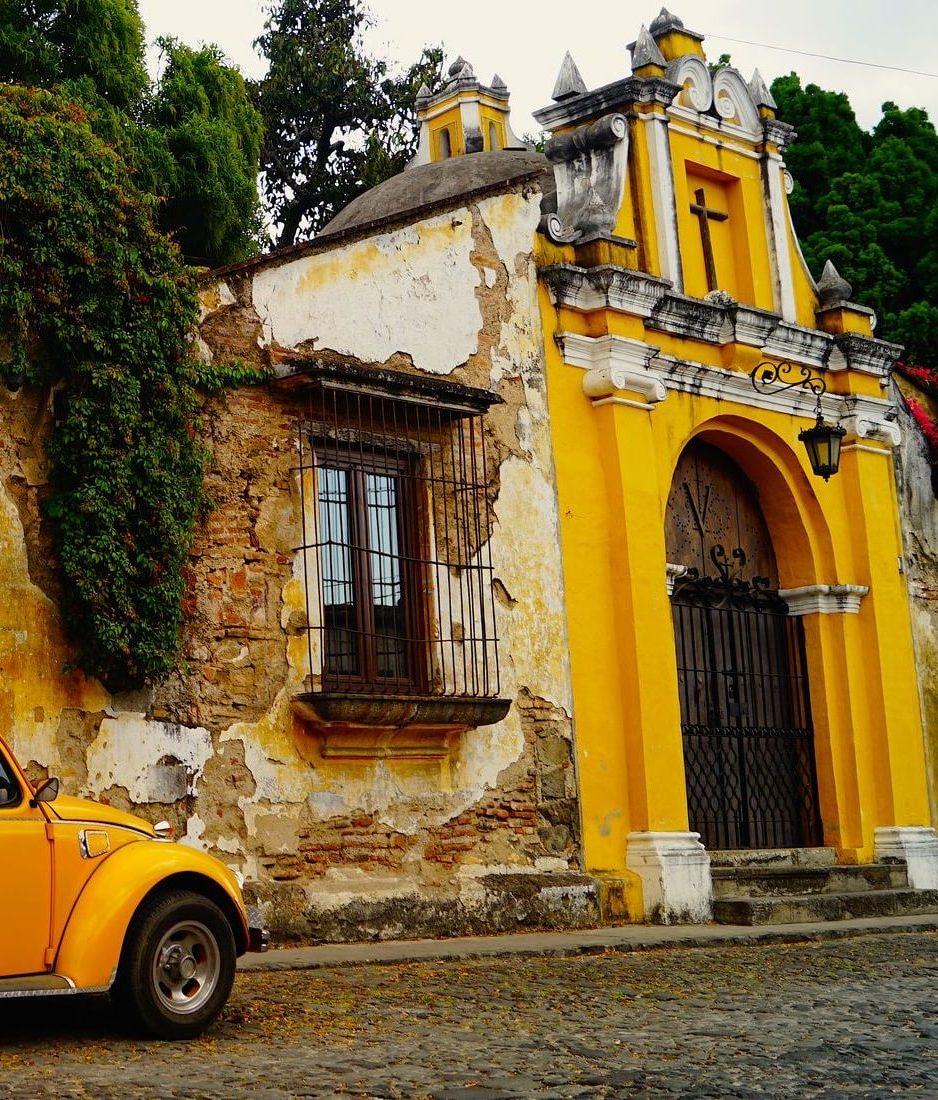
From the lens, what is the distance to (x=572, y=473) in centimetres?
1359

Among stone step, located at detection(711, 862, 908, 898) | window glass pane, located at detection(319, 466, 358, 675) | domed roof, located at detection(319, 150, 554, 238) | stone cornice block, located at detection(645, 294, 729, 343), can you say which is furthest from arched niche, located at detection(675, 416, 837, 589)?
window glass pane, located at detection(319, 466, 358, 675)

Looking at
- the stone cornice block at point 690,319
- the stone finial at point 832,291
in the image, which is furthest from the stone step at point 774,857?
the stone finial at point 832,291

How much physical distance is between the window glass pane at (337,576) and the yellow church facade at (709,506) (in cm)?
216

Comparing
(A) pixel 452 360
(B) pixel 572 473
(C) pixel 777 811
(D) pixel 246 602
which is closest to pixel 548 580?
(B) pixel 572 473

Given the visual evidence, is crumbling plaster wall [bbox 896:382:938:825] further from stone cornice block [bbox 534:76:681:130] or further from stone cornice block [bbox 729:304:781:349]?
stone cornice block [bbox 534:76:681:130]

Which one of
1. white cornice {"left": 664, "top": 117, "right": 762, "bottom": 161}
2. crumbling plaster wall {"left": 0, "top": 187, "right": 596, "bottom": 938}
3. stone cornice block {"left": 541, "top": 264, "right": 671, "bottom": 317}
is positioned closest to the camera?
crumbling plaster wall {"left": 0, "top": 187, "right": 596, "bottom": 938}

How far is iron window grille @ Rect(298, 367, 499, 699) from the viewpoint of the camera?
38.5ft

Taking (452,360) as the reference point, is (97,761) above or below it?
below

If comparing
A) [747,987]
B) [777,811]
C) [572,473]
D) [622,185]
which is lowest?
[747,987]

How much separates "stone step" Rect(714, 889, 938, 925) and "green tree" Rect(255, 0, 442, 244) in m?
17.1

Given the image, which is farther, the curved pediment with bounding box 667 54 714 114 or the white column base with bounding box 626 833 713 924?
the curved pediment with bounding box 667 54 714 114

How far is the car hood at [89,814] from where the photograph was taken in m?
7.08

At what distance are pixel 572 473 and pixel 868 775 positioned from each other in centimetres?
455

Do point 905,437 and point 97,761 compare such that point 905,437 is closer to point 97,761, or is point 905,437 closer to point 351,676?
point 351,676
